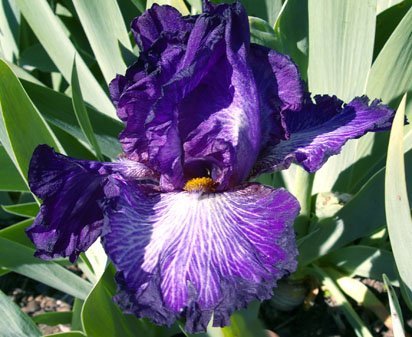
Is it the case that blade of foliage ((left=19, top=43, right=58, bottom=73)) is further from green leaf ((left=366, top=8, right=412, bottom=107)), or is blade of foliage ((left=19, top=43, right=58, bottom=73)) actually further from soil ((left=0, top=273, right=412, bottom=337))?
green leaf ((left=366, top=8, right=412, bottom=107))

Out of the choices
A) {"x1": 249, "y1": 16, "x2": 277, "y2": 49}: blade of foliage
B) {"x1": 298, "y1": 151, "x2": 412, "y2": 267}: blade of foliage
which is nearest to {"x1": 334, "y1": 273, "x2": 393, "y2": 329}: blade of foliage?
{"x1": 298, "y1": 151, "x2": 412, "y2": 267}: blade of foliage

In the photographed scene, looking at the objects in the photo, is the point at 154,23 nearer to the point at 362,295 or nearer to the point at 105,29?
the point at 105,29

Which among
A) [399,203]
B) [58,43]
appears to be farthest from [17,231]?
[399,203]

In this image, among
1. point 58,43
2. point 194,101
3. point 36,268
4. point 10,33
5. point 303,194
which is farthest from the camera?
point 10,33

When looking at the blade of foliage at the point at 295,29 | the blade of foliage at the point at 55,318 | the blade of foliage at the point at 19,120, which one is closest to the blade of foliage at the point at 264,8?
the blade of foliage at the point at 295,29

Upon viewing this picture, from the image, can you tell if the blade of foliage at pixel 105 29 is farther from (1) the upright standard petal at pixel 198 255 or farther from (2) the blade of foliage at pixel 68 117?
(1) the upright standard petal at pixel 198 255

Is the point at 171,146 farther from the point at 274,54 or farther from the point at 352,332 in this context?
the point at 352,332

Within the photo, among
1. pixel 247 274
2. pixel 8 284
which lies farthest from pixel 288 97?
pixel 8 284
